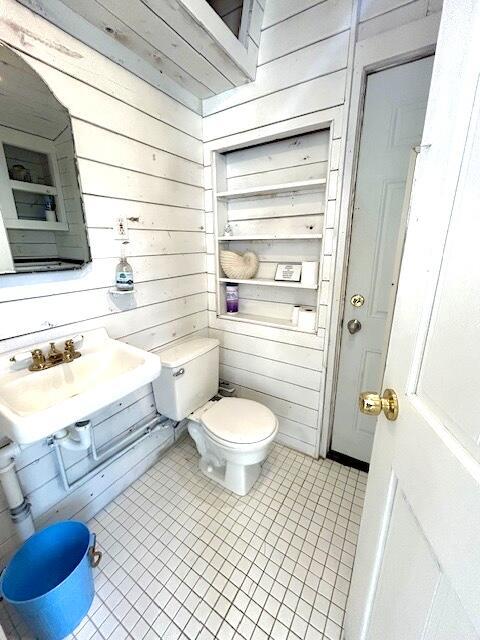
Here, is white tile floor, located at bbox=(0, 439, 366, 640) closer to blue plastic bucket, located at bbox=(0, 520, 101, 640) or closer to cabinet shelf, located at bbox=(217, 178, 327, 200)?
blue plastic bucket, located at bbox=(0, 520, 101, 640)

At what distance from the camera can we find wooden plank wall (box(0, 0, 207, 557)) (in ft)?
3.38

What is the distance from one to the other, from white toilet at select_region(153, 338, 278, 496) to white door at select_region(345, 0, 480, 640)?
0.79 meters

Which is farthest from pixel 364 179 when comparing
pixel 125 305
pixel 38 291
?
pixel 38 291

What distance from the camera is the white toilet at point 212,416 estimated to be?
137cm

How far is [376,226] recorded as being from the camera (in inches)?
52.9

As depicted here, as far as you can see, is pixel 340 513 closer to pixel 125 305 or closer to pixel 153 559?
pixel 153 559

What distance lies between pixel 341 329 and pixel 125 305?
1.18 m

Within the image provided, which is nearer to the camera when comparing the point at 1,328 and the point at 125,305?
the point at 1,328

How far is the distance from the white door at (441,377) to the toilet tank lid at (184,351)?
1.11 metres

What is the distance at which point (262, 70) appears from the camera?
1.39m

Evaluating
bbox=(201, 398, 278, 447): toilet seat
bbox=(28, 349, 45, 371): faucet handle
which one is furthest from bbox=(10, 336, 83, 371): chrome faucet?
bbox=(201, 398, 278, 447): toilet seat

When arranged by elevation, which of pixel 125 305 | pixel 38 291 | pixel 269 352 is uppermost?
pixel 38 291

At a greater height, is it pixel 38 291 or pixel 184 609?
pixel 38 291

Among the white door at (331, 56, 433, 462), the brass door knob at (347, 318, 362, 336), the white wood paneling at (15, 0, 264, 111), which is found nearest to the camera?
the white wood paneling at (15, 0, 264, 111)
